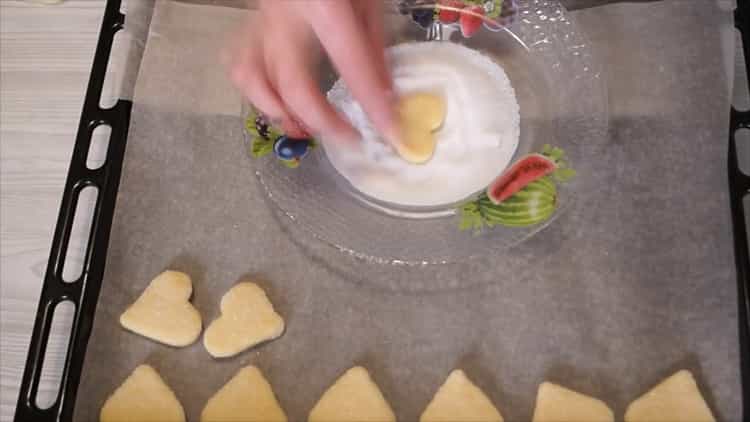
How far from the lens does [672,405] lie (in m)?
0.63

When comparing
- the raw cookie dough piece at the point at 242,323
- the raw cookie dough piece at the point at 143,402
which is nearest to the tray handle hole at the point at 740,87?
the raw cookie dough piece at the point at 242,323

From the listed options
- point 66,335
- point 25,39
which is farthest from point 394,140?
point 25,39

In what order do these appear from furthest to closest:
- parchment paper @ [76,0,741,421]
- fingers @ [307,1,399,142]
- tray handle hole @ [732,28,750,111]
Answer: tray handle hole @ [732,28,750,111] < parchment paper @ [76,0,741,421] < fingers @ [307,1,399,142]

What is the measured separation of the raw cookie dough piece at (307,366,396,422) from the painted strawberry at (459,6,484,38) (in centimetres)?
37

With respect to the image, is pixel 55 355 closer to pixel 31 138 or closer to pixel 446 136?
pixel 31 138

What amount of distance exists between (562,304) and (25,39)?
661 mm

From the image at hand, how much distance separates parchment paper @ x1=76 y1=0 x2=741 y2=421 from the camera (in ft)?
2.17

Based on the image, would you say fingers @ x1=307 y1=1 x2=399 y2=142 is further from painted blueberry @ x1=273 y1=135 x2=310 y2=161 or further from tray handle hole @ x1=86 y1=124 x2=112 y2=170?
tray handle hole @ x1=86 y1=124 x2=112 y2=170

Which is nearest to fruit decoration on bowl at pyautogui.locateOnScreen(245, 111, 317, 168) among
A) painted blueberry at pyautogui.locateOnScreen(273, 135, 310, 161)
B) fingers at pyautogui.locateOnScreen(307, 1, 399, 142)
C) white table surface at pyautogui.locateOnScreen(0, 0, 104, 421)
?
painted blueberry at pyautogui.locateOnScreen(273, 135, 310, 161)

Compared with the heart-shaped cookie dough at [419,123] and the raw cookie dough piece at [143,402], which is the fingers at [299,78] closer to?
the heart-shaped cookie dough at [419,123]

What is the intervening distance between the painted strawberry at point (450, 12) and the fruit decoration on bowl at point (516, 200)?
186mm

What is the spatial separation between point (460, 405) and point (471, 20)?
0.39 meters

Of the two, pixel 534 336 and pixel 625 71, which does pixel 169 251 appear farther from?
pixel 625 71

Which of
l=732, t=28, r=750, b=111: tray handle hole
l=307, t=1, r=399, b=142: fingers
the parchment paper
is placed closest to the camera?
l=307, t=1, r=399, b=142: fingers
